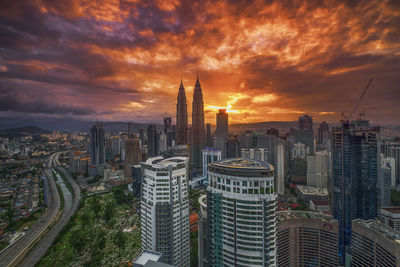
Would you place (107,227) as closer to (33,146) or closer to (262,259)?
(262,259)

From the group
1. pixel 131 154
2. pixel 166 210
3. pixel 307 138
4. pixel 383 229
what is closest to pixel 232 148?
pixel 307 138

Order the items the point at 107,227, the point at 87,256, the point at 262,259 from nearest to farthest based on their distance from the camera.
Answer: the point at 262,259 < the point at 87,256 < the point at 107,227

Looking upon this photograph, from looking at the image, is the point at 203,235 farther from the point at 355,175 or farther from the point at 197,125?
the point at 197,125

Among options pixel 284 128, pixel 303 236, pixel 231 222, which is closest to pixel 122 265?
pixel 231 222

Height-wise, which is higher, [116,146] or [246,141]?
[246,141]

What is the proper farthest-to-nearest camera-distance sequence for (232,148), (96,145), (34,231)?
(232,148) → (96,145) → (34,231)
